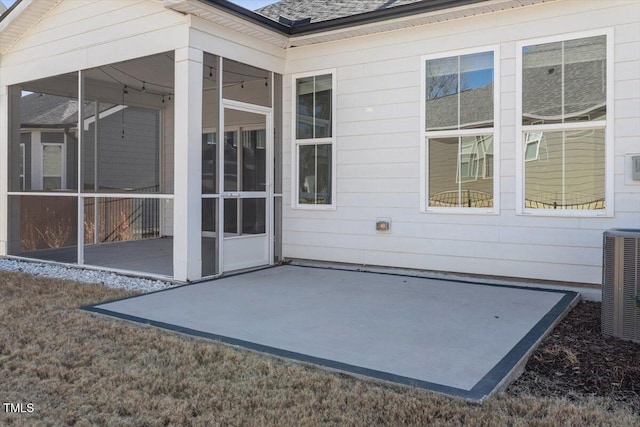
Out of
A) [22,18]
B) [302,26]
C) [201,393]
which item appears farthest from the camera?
[22,18]

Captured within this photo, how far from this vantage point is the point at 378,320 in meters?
4.31

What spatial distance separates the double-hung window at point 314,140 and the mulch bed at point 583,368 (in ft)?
12.2

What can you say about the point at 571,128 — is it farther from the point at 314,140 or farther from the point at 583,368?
the point at 314,140

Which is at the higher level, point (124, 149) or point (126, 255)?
point (124, 149)

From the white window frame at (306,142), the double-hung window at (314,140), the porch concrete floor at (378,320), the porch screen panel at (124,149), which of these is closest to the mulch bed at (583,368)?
the porch concrete floor at (378,320)

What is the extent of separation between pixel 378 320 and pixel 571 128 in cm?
303

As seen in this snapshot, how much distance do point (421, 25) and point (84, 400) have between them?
5.44m

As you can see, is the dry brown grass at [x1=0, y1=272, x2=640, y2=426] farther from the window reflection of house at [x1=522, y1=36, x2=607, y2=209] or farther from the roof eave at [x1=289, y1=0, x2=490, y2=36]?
the roof eave at [x1=289, y1=0, x2=490, y2=36]

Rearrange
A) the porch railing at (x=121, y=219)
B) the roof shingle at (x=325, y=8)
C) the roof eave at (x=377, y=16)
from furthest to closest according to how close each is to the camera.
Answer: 1. the porch railing at (x=121, y=219)
2. the roof shingle at (x=325, y=8)
3. the roof eave at (x=377, y=16)

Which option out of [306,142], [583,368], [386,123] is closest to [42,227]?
[306,142]

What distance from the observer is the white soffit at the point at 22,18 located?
749 cm

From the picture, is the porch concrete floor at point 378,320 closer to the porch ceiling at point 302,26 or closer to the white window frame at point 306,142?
the white window frame at point 306,142

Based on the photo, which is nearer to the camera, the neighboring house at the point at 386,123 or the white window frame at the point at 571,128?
the white window frame at the point at 571,128

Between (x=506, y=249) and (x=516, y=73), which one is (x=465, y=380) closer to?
(x=506, y=249)
